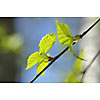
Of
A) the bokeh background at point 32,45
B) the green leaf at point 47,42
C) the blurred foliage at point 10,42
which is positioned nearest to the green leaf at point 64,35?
the green leaf at point 47,42

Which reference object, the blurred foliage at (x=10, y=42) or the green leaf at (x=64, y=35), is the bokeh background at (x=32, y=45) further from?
the green leaf at (x=64, y=35)

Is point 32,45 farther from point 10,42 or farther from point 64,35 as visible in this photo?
point 64,35

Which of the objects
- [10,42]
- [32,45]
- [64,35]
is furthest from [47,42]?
[10,42]

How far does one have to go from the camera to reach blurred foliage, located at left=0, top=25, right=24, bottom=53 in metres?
1.21

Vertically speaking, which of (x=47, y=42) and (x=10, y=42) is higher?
(x=47, y=42)

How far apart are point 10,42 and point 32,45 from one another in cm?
17

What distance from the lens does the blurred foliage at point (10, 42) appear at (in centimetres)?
121

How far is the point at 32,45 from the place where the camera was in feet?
3.90
